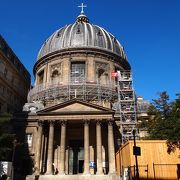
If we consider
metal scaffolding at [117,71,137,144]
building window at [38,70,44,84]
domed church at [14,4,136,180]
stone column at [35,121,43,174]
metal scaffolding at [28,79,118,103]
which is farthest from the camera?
building window at [38,70,44,84]

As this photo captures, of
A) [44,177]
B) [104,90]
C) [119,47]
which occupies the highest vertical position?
[119,47]

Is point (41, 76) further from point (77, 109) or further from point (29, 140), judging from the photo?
point (77, 109)

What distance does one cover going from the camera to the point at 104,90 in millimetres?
50688

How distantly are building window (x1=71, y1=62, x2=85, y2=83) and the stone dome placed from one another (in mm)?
3455

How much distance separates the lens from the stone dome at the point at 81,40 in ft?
188

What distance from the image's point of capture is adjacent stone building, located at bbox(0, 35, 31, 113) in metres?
45.8

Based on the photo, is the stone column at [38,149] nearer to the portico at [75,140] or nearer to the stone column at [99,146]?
the portico at [75,140]

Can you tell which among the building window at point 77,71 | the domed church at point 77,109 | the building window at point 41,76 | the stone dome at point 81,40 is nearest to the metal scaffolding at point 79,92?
the domed church at point 77,109

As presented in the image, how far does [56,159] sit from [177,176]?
21.6 m

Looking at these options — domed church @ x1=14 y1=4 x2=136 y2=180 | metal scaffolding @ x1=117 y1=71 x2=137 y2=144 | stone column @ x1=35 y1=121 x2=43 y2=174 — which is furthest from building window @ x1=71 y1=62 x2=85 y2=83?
stone column @ x1=35 y1=121 x2=43 y2=174

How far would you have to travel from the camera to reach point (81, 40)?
57.6 metres

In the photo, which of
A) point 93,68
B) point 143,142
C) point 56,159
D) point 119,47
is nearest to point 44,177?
point 56,159

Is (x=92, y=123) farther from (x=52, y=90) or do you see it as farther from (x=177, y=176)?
(x=177, y=176)

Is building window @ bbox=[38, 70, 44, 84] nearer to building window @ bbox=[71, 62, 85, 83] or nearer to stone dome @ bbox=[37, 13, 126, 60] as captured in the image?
stone dome @ bbox=[37, 13, 126, 60]
